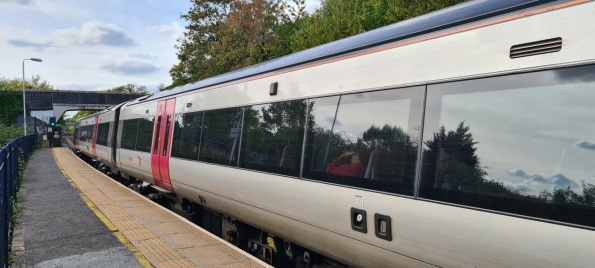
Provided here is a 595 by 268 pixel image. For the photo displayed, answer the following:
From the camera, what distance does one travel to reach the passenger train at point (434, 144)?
2.63 meters

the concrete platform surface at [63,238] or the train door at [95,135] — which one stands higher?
the train door at [95,135]

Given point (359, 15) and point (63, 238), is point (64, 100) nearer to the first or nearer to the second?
point (359, 15)

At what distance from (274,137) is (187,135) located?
3442 mm

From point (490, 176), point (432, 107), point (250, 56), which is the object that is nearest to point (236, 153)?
point (432, 107)

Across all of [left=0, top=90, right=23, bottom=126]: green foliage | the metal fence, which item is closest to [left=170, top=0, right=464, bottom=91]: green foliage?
the metal fence

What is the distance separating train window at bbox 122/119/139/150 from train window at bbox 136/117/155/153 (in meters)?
0.50

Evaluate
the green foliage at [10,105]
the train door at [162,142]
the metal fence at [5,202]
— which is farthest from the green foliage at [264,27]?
the green foliage at [10,105]

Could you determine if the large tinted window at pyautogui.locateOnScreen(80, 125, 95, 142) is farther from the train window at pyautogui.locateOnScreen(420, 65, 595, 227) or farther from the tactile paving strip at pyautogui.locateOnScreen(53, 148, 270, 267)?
the train window at pyautogui.locateOnScreen(420, 65, 595, 227)

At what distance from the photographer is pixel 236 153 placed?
21.1ft

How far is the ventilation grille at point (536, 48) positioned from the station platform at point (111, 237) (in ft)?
11.9

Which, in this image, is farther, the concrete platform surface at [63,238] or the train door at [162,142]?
the train door at [162,142]

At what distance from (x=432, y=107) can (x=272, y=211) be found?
2.57 metres

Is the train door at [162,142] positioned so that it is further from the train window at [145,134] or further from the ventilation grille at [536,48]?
the ventilation grille at [536,48]

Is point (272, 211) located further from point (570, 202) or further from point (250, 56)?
point (250, 56)
